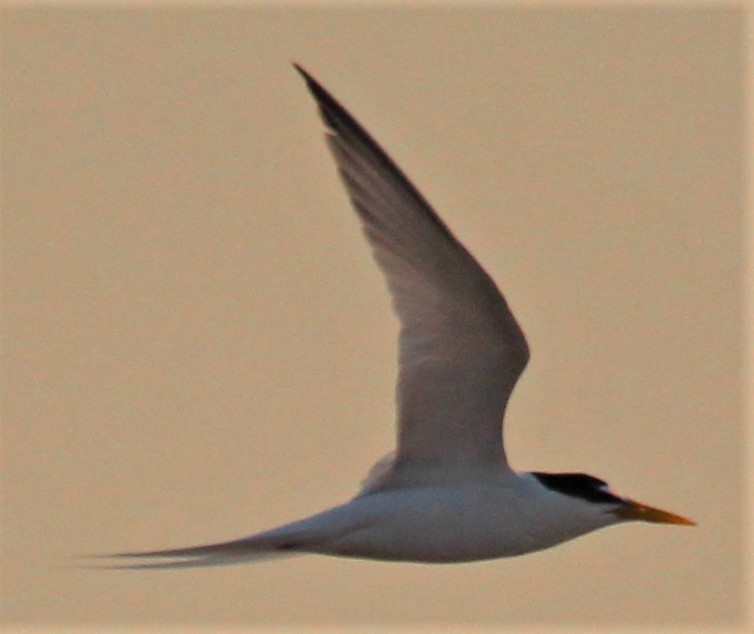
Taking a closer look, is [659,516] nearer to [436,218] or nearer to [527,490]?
[527,490]

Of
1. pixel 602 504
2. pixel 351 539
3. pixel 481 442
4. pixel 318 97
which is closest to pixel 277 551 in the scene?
pixel 351 539

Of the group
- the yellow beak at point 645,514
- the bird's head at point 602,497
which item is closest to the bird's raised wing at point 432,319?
the bird's head at point 602,497

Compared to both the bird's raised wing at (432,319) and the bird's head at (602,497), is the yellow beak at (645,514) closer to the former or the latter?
the bird's head at (602,497)

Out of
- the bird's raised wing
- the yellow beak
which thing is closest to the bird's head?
the yellow beak

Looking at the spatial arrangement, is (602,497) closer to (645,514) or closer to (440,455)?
(645,514)

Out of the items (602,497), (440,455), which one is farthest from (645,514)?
(440,455)

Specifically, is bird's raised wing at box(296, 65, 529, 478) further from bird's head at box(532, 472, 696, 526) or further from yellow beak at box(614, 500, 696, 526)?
yellow beak at box(614, 500, 696, 526)

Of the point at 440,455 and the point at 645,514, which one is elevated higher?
the point at 440,455
